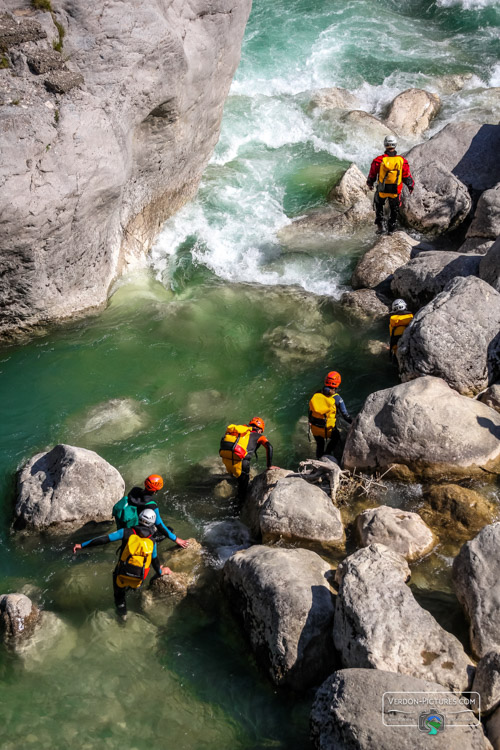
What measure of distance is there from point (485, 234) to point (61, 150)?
27.8 feet

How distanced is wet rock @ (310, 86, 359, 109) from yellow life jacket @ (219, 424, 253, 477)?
14.5 m

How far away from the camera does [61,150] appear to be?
12062mm

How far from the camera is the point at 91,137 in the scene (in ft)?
40.9

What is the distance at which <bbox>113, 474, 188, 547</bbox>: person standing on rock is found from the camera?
8.84 metres

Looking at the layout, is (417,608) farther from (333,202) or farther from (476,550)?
(333,202)

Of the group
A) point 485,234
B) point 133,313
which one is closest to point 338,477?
point 133,313

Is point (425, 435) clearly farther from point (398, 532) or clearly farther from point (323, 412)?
point (398, 532)

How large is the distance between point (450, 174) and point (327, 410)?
8.09 metres

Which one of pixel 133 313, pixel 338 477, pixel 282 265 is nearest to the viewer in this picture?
pixel 338 477

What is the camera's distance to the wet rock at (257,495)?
9.88 m

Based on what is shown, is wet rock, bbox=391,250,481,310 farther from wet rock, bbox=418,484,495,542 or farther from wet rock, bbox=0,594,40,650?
wet rock, bbox=0,594,40,650

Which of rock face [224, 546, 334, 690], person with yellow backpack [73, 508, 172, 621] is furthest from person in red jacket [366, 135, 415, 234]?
person with yellow backpack [73, 508, 172, 621]

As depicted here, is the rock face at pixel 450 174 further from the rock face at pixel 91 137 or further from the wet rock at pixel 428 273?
the rock face at pixel 91 137

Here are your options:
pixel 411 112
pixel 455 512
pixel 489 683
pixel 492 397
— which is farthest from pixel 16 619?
pixel 411 112
